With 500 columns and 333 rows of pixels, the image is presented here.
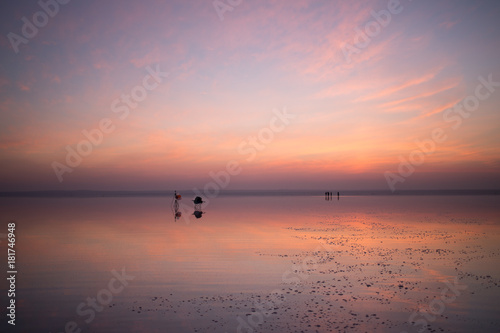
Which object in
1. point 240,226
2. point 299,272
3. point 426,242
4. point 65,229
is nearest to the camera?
point 299,272

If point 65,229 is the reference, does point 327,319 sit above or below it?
below

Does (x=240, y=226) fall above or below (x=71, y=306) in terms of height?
above

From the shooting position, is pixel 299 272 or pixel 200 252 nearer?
pixel 299 272

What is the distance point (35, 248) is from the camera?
26266mm

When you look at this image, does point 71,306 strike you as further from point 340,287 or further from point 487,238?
point 487,238

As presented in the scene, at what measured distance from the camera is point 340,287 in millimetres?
16234

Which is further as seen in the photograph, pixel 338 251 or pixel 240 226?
pixel 240 226

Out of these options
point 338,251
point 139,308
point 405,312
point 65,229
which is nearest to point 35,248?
point 65,229

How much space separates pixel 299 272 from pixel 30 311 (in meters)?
12.2

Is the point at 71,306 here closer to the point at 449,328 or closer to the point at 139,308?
the point at 139,308

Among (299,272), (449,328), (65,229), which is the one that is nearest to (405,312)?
(449,328)

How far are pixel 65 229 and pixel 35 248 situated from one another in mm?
10660

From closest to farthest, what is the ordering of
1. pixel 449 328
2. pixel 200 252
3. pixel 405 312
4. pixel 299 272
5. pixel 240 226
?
pixel 449 328 → pixel 405 312 → pixel 299 272 → pixel 200 252 → pixel 240 226

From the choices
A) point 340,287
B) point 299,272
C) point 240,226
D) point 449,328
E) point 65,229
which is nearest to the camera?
point 449,328
